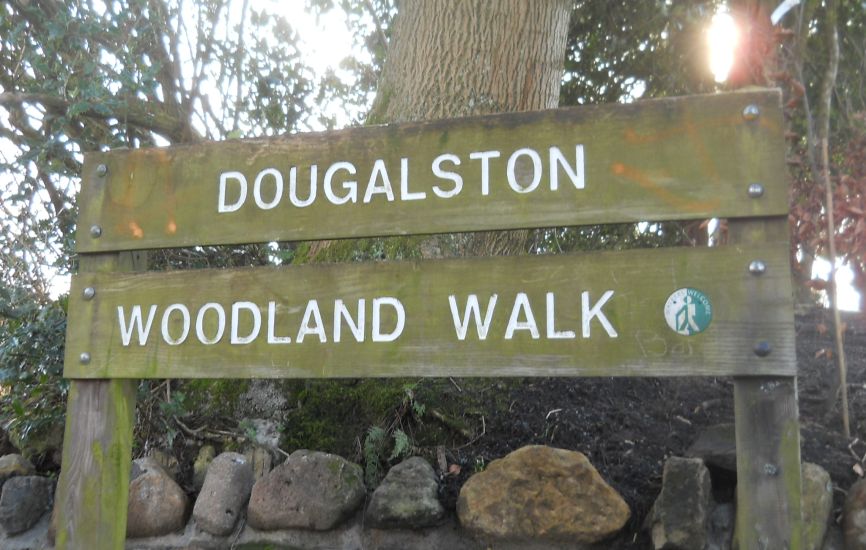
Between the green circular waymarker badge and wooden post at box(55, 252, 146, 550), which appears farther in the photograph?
wooden post at box(55, 252, 146, 550)

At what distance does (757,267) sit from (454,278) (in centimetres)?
81

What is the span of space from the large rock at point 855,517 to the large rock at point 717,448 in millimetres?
368

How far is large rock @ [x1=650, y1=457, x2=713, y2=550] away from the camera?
2.42 meters

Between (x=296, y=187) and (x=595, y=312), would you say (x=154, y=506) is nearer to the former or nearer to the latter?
(x=296, y=187)

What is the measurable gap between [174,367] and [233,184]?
612 mm

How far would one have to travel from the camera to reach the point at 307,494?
279cm

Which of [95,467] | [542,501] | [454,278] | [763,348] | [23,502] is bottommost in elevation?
[23,502]

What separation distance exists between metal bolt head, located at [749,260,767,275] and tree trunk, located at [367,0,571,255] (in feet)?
7.53

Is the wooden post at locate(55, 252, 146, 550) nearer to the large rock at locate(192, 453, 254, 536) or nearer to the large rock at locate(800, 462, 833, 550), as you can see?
the large rock at locate(192, 453, 254, 536)

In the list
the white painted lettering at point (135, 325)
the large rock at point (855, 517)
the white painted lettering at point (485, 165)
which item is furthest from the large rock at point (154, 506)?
the large rock at point (855, 517)

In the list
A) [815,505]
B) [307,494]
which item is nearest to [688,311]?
[815,505]

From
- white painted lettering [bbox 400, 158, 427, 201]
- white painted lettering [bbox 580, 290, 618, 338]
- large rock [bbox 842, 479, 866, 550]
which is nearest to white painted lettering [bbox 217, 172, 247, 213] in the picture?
white painted lettering [bbox 400, 158, 427, 201]

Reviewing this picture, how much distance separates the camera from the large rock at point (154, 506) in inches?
114

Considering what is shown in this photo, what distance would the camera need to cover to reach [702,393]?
3.56 metres
